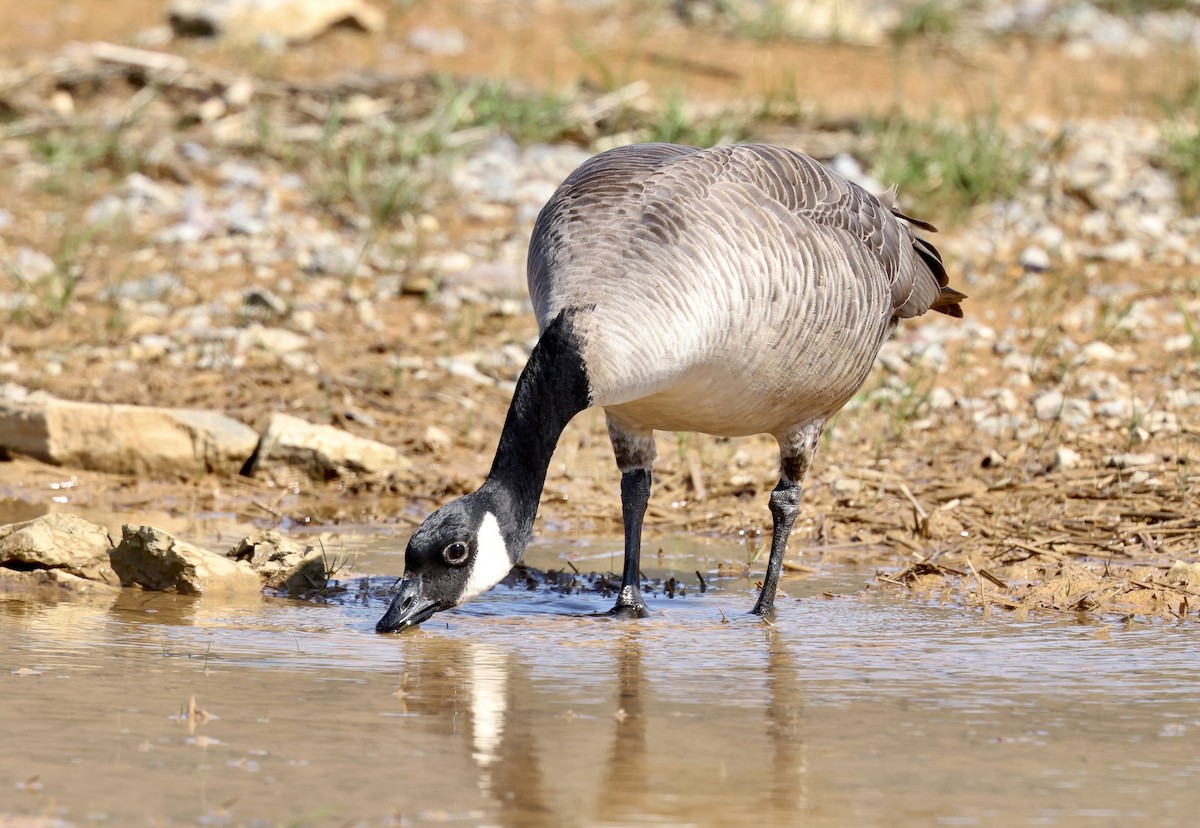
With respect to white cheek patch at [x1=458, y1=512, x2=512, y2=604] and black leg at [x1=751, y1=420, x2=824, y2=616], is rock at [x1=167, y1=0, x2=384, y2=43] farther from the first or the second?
white cheek patch at [x1=458, y1=512, x2=512, y2=604]

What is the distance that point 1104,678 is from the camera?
448cm

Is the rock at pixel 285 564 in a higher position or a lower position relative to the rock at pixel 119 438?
lower

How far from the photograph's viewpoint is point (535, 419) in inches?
198

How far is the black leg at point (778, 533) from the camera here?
570 centimetres

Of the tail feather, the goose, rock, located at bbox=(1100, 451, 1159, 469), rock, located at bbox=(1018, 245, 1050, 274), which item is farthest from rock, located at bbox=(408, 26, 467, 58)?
the goose

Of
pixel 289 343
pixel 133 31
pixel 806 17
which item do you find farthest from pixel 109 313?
pixel 806 17

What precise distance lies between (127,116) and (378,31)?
4062 mm

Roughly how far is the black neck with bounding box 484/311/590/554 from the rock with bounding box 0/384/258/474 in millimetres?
3086

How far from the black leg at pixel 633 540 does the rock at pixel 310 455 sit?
6.32ft

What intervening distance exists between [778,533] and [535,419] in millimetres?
1458

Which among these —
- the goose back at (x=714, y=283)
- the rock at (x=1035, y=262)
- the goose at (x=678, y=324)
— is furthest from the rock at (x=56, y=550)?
the rock at (x=1035, y=262)

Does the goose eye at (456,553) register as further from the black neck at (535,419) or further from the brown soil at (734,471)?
the brown soil at (734,471)

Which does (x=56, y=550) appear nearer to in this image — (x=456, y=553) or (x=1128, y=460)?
(x=456, y=553)

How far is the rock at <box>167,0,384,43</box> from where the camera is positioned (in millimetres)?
14648
